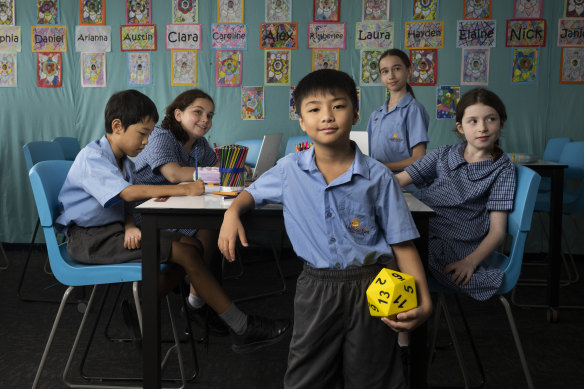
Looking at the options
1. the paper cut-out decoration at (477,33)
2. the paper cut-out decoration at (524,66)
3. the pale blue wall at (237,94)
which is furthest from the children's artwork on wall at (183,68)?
the paper cut-out decoration at (524,66)

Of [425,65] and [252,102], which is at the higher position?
[425,65]

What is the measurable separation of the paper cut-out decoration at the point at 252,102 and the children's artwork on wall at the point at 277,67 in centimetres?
11

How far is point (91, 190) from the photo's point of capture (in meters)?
1.83

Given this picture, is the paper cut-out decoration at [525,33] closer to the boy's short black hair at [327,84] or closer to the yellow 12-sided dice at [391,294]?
the boy's short black hair at [327,84]

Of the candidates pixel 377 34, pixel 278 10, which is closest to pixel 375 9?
pixel 377 34

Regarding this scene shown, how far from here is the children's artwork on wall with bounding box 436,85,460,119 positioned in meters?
3.86

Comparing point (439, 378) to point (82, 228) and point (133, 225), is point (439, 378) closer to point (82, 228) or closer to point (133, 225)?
point (133, 225)

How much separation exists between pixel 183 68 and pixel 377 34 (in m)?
1.42

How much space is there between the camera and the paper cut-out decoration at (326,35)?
387 cm

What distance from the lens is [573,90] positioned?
3803mm

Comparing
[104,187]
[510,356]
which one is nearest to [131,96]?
[104,187]

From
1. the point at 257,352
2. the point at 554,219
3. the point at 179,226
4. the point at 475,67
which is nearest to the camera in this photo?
the point at 179,226

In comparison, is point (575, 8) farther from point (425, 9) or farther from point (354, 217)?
point (354, 217)

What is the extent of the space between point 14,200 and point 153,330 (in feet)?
9.93
